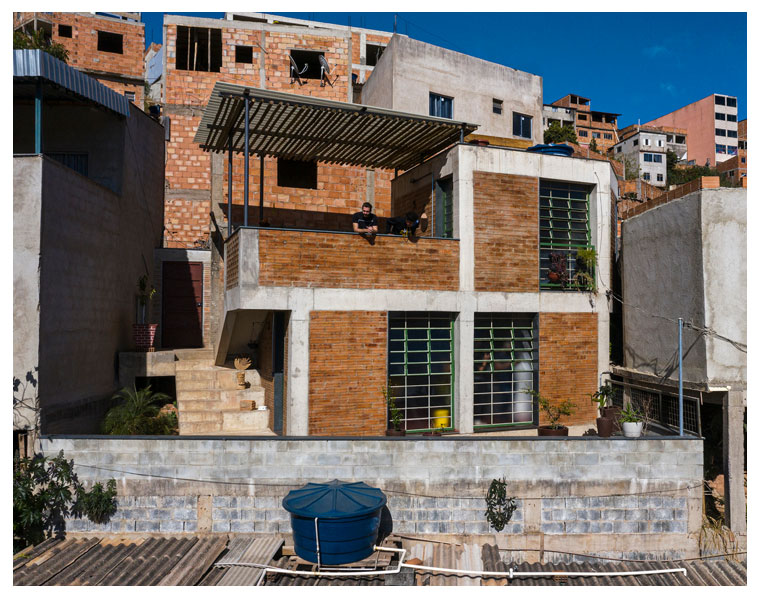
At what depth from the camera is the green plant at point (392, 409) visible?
452 inches

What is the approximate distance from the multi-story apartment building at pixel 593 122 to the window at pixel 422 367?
202 ft

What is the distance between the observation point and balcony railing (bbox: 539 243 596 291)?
43.6 feet

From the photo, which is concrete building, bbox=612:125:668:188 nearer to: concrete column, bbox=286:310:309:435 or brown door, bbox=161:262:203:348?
brown door, bbox=161:262:203:348

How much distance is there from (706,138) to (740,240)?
68.4 meters

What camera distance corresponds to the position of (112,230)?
13859 millimetres

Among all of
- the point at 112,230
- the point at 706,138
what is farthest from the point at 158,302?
the point at 706,138

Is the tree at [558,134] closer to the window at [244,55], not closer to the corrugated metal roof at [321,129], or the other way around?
the window at [244,55]

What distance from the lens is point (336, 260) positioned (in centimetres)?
1141

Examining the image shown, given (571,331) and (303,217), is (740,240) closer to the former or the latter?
(571,331)

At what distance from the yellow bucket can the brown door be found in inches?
403

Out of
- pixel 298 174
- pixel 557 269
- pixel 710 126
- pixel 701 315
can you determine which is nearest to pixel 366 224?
pixel 557 269

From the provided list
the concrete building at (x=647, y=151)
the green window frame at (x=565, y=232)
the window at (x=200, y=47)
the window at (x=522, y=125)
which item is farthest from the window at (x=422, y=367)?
the concrete building at (x=647, y=151)

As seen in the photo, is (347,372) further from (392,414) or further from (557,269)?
(557,269)

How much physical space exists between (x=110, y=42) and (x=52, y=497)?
37.0 meters
